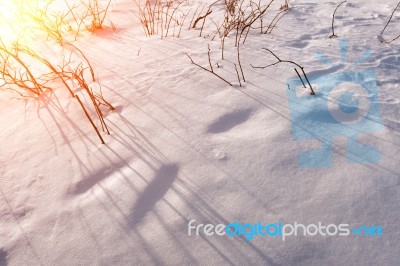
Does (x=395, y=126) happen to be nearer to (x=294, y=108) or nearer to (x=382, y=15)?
(x=294, y=108)

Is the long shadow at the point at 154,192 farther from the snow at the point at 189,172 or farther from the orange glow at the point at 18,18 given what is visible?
the orange glow at the point at 18,18

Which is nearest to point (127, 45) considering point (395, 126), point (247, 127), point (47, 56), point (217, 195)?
point (47, 56)

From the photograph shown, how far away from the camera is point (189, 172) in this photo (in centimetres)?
125

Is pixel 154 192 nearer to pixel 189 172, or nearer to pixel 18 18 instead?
pixel 189 172

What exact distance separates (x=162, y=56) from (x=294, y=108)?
926mm

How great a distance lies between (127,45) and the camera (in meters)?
2.23

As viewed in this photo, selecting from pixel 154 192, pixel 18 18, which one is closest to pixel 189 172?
pixel 154 192

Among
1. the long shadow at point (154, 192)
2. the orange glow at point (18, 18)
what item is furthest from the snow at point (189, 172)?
the orange glow at point (18, 18)

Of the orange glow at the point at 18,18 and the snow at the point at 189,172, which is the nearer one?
the snow at the point at 189,172

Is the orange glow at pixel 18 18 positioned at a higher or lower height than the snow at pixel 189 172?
higher

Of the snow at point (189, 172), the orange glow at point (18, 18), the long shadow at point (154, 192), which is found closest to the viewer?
the snow at point (189, 172)

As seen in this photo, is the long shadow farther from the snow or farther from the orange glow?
the orange glow

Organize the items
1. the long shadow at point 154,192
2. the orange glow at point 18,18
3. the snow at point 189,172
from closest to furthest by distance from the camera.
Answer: the snow at point 189,172 < the long shadow at point 154,192 < the orange glow at point 18,18

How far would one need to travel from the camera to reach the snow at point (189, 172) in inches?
39.9
